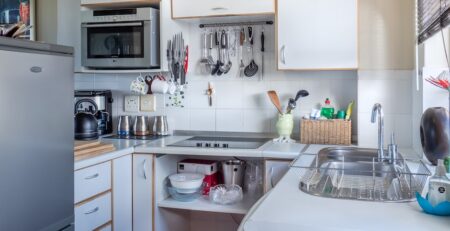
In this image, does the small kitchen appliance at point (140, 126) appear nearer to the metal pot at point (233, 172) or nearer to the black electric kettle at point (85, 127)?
the black electric kettle at point (85, 127)

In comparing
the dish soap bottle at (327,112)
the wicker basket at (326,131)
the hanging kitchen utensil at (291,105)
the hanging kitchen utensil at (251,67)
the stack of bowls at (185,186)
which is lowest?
the stack of bowls at (185,186)

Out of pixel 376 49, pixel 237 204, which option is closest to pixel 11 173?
pixel 237 204

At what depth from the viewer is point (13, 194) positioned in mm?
1522

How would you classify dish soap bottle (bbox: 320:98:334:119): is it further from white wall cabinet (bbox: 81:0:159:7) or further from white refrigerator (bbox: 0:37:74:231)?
white refrigerator (bbox: 0:37:74:231)

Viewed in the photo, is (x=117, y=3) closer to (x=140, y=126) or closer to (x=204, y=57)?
(x=204, y=57)

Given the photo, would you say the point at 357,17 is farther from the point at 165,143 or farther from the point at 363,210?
the point at 363,210

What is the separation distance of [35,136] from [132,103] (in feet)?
5.64

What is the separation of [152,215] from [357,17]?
5.47 ft

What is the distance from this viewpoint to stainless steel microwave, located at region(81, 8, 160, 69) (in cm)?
293

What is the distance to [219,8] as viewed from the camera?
2816 mm

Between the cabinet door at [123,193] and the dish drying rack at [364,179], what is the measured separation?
1.03 meters

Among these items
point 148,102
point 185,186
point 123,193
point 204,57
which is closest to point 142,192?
point 123,193

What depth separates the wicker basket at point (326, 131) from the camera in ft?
8.95

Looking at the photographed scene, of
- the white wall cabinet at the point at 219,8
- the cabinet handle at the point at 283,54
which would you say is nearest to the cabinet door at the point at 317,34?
the cabinet handle at the point at 283,54
